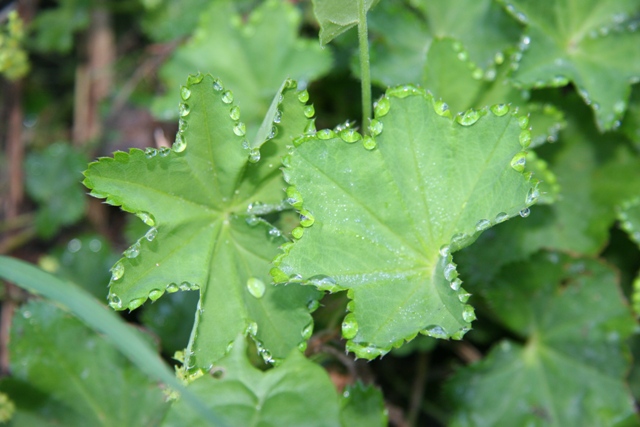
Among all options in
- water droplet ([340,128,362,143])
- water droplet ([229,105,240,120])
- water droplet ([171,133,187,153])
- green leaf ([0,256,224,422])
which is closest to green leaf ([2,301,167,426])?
green leaf ([0,256,224,422])

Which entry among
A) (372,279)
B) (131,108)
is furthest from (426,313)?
(131,108)

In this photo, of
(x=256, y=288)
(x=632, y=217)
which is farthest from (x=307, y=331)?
(x=632, y=217)

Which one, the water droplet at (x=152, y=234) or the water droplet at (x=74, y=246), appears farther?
the water droplet at (x=74, y=246)

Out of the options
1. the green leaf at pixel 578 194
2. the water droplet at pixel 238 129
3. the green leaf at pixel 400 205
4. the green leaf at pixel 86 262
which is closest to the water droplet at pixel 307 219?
the green leaf at pixel 400 205

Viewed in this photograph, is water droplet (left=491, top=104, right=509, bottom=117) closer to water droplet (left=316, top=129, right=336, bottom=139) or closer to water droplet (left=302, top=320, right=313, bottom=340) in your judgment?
water droplet (left=316, top=129, right=336, bottom=139)

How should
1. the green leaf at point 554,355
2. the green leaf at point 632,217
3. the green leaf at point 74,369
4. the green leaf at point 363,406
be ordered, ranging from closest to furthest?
the green leaf at point 363,406
the green leaf at point 74,369
the green leaf at point 632,217
the green leaf at point 554,355

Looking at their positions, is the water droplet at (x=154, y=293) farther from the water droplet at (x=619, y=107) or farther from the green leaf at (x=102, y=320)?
the water droplet at (x=619, y=107)

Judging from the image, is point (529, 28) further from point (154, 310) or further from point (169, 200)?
point (154, 310)
